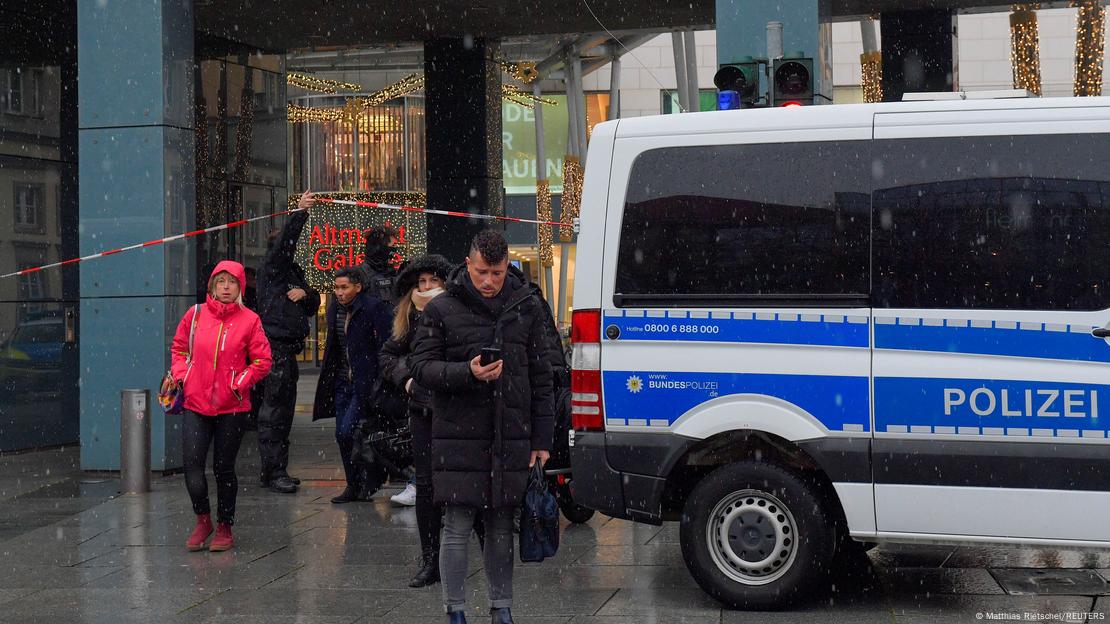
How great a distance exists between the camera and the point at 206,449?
29.0 feet

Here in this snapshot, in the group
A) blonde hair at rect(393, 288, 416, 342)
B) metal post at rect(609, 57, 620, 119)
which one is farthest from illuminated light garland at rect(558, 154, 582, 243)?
blonde hair at rect(393, 288, 416, 342)

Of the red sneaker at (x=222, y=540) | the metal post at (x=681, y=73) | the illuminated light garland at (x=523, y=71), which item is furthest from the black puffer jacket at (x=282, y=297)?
the metal post at (x=681, y=73)

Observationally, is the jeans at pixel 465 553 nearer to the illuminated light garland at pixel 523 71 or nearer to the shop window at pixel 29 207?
the shop window at pixel 29 207

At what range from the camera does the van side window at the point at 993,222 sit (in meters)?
6.35

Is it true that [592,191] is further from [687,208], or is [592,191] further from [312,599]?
[312,599]

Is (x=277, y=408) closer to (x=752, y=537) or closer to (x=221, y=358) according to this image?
(x=221, y=358)

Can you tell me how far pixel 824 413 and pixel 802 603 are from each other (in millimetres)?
953

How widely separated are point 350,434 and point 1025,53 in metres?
6.96

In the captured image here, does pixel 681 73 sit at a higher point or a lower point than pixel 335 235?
higher

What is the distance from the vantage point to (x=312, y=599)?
736 cm

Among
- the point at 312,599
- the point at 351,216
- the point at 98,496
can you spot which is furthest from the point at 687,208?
the point at 351,216

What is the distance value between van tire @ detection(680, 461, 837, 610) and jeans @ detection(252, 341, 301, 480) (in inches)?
192

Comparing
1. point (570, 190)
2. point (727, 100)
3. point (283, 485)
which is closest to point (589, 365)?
point (727, 100)

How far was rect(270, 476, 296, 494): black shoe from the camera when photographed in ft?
36.4
